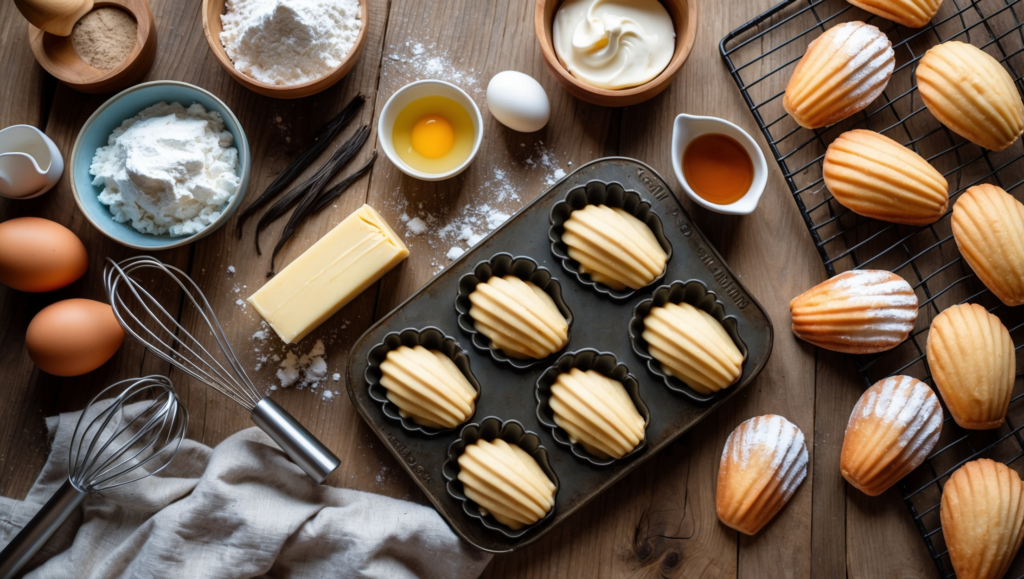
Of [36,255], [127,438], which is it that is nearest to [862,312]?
[127,438]

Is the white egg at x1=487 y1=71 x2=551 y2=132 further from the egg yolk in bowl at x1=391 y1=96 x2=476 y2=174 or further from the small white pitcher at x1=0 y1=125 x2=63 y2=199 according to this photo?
the small white pitcher at x1=0 y1=125 x2=63 y2=199

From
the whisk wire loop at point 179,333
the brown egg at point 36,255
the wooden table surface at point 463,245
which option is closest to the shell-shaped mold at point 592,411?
the wooden table surface at point 463,245

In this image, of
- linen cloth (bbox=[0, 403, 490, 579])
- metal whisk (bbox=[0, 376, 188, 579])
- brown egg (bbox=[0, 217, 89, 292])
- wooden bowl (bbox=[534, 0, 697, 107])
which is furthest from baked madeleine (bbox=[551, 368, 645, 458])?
brown egg (bbox=[0, 217, 89, 292])

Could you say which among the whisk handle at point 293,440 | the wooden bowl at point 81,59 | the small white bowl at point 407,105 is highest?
the wooden bowl at point 81,59

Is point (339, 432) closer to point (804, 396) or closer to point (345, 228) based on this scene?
point (345, 228)

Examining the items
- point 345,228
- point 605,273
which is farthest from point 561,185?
point 345,228

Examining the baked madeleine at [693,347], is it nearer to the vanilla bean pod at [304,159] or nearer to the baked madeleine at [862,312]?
the baked madeleine at [862,312]

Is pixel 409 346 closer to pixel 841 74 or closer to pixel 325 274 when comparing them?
pixel 325 274
